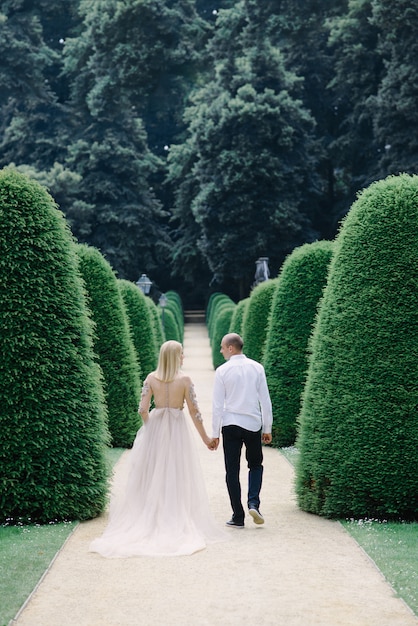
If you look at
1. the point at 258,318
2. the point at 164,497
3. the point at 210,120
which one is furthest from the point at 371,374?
the point at 210,120

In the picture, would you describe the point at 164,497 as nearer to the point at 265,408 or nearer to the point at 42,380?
the point at 265,408

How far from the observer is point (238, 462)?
25.9ft

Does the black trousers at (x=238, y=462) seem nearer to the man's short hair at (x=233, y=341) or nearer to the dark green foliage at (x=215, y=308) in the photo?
the man's short hair at (x=233, y=341)

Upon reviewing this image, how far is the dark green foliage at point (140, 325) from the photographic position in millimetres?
17188

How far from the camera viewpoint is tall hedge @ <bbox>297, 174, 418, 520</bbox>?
7984 mm

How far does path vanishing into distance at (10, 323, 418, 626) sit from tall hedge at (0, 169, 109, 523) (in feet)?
1.47

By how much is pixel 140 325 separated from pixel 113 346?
3.78m

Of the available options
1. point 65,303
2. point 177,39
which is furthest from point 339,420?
point 177,39

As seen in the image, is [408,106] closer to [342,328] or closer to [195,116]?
[195,116]

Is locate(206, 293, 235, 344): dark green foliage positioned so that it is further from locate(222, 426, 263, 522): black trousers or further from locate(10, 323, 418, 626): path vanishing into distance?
locate(10, 323, 418, 626): path vanishing into distance

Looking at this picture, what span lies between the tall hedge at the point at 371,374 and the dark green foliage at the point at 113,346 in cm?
558

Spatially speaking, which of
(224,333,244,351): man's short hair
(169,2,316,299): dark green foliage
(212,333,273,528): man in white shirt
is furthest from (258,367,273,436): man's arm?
(169,2,316,299): dark green foliage

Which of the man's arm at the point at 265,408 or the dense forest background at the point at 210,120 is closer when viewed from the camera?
the man's arm at the point at 265,408

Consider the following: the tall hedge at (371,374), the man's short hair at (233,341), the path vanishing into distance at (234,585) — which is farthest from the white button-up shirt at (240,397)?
the path vanishing into distance at (234,585)
